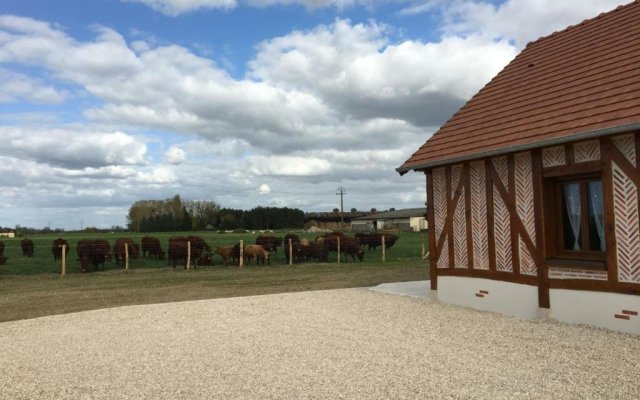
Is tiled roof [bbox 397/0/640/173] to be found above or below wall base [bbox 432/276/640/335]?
above

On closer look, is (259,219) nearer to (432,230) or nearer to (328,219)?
(328,219)

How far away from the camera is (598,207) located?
332 inches

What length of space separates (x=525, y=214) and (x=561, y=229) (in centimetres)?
62

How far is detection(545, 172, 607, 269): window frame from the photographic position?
836cm

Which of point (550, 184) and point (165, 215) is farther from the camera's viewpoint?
point (165, 215)

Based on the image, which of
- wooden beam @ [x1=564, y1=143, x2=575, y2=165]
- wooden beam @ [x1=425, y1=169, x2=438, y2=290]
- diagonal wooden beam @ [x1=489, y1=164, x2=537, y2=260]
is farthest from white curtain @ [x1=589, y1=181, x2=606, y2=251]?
wooden beam @ [x1=425, y1=169, x2=438, y2=290]

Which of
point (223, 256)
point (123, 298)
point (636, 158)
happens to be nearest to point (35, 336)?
point (123, 298)

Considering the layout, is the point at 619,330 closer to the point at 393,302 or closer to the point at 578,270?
the point at 578,270

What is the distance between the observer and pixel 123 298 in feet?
46.0

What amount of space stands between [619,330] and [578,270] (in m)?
1.06

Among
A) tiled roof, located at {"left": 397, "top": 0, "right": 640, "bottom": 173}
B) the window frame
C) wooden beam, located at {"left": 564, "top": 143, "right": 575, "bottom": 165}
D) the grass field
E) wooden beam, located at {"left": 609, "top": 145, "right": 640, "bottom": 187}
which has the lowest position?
the grass field

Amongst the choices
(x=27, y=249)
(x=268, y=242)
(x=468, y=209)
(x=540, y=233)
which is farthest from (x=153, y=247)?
(x=540, y=233)

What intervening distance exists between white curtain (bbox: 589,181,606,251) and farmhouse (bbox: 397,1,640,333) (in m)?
0.02

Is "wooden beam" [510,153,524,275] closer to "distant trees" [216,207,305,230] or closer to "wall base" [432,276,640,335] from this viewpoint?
"wall base" [432,276,640,335]
